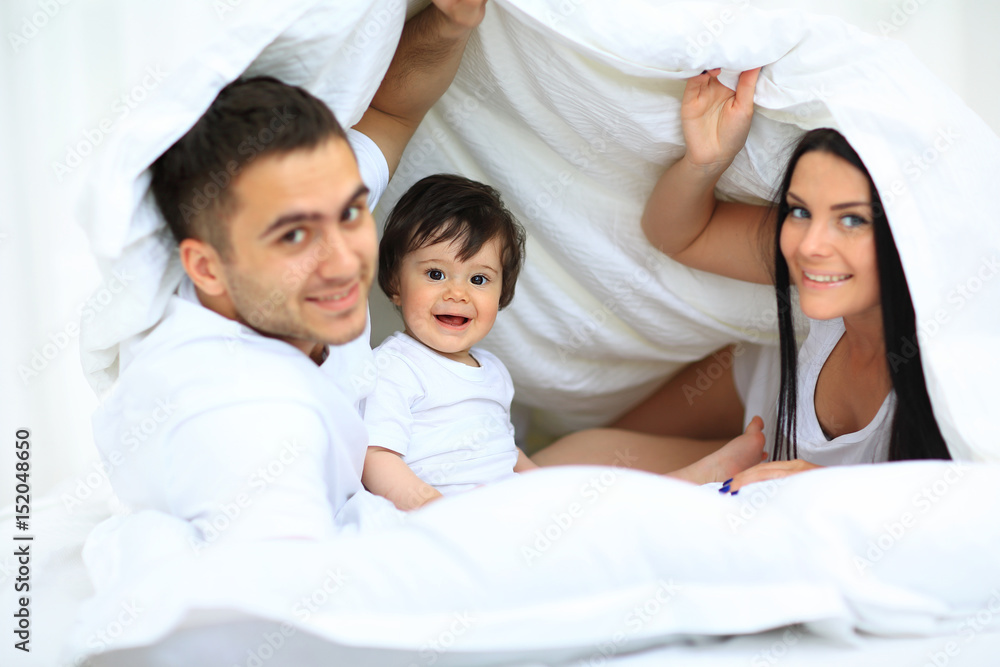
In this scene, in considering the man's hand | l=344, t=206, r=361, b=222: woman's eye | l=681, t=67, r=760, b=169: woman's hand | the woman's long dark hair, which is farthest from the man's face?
the woman's long dark hair

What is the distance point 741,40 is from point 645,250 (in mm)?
389

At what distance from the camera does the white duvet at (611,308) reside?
62cm

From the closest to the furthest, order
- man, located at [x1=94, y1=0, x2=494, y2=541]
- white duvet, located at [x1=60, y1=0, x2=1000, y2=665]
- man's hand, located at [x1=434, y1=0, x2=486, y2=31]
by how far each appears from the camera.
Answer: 1. white duvet, located at [x1=60, y1=0, x2=1000, y2=665]
2. man, located at [x1=94, y1=0, x2=494, y2=541]
3. man's hand, located at [x1=434, y1=0, x2=486, y2=31]

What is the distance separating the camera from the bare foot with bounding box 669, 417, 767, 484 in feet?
4.01

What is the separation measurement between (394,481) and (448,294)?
291 mm

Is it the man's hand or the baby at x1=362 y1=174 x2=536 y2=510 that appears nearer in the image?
the man's hand

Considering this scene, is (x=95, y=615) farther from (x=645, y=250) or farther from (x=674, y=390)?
(x=674, y=390)

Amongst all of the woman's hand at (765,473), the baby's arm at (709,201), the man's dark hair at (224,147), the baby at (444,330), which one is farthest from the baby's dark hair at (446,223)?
the woman's hand at (765,473)

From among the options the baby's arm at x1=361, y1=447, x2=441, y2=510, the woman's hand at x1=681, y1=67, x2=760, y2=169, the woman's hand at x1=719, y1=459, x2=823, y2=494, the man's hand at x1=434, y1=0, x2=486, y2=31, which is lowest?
the baby's arm at x1=361, y1=447, x2=441, y2=510

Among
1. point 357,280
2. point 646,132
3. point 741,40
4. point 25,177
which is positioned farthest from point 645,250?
point 25,177

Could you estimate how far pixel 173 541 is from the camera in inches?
27.6

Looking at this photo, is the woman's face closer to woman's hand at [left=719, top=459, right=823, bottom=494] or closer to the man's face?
woman's hand at [left=719, top=459, right=823, bottom=494]

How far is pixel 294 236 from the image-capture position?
2.51 ft

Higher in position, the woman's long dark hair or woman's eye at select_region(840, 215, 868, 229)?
woman's eye at select_region(840, 215, 868, 229)
